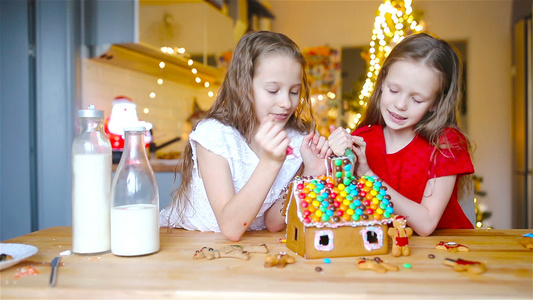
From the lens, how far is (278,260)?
33.7 inches

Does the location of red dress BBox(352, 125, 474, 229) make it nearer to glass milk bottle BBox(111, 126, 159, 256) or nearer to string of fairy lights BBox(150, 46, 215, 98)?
glass milk bottle BBox(111, 126, 159, 256)

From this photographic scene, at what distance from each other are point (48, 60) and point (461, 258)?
79.1 inches

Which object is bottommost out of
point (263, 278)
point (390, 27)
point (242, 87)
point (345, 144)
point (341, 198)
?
point (263, 278)

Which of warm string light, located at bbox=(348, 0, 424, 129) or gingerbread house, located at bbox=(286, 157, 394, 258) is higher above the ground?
warm string light, located at bbox=(348, 0, 424, 129)

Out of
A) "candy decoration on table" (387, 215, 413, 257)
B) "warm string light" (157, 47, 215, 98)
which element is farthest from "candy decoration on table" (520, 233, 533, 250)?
"warm string light" (157, 47, 215, 98)

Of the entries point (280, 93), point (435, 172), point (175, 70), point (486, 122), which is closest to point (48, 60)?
point (175, 70)

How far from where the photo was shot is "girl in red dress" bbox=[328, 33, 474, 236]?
1280 mm

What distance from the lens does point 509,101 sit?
455 centimetres

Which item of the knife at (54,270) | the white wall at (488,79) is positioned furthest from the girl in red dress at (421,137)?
the white wall at (488,79)

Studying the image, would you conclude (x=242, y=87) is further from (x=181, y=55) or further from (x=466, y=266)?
(x=181, y=55)

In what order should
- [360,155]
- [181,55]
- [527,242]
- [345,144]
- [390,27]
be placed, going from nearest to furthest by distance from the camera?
[527,242], [345,144], [360,155], [390,27], [181,55]

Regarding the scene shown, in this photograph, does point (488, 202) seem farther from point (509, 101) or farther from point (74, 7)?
point (74, 7)

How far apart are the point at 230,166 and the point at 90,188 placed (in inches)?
18.1

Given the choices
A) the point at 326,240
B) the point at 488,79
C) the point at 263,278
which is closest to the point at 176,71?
the point at 326,240
